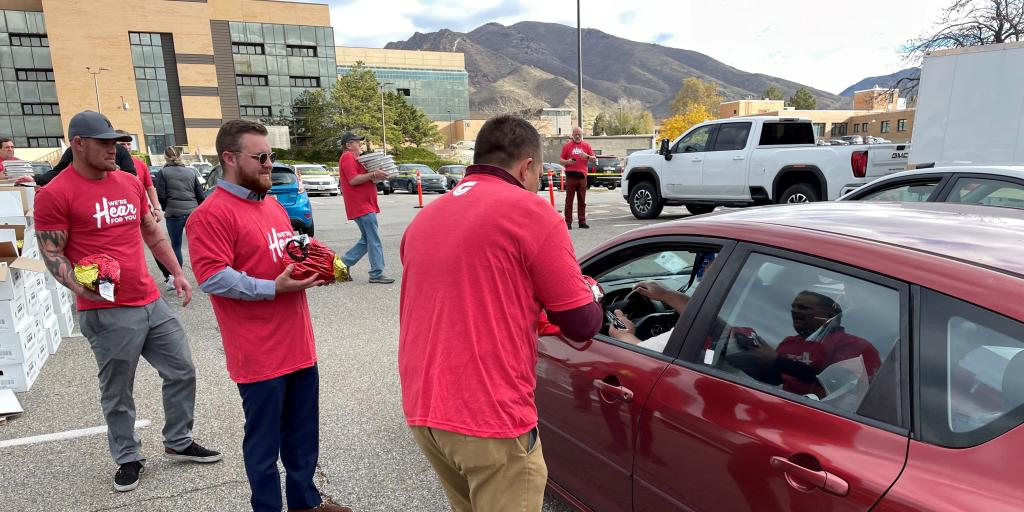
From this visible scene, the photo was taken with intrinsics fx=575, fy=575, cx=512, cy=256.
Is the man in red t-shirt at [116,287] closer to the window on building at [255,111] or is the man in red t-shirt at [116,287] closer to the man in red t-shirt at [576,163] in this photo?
the man in red t-shirt at [576,163]

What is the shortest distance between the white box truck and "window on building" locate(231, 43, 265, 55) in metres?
67.7

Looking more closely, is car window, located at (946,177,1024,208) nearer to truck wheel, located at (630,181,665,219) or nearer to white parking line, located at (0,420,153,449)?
white parking line, located at (0,420,153,449)

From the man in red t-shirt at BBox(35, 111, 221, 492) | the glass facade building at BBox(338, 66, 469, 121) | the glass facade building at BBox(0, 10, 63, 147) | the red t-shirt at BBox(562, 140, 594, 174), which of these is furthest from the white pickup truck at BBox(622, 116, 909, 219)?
the glass facade building at BBox(338, 66, 469, 121)

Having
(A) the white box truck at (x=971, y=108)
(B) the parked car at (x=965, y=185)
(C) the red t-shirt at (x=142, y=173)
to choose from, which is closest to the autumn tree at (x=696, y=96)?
(A) the white box truck at (x=971, y=108)

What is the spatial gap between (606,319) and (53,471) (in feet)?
10.5

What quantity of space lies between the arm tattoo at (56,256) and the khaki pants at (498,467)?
2.33 meters

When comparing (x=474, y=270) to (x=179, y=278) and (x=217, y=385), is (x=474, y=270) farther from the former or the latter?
(x=217, y=385)

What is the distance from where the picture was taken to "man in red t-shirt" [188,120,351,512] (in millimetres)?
2361

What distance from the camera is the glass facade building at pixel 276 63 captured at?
6412 centimetres

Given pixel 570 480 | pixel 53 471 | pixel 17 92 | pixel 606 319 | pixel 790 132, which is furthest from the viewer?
pixel 17 92

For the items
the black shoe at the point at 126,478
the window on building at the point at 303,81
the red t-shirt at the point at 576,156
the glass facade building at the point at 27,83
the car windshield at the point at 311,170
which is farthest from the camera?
the window on building at the point at 303,81

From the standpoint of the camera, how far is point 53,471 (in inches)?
127

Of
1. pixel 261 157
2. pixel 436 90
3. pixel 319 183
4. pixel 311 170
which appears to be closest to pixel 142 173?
pixel 261 157

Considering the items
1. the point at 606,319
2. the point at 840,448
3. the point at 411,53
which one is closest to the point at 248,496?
the point at 606,319
